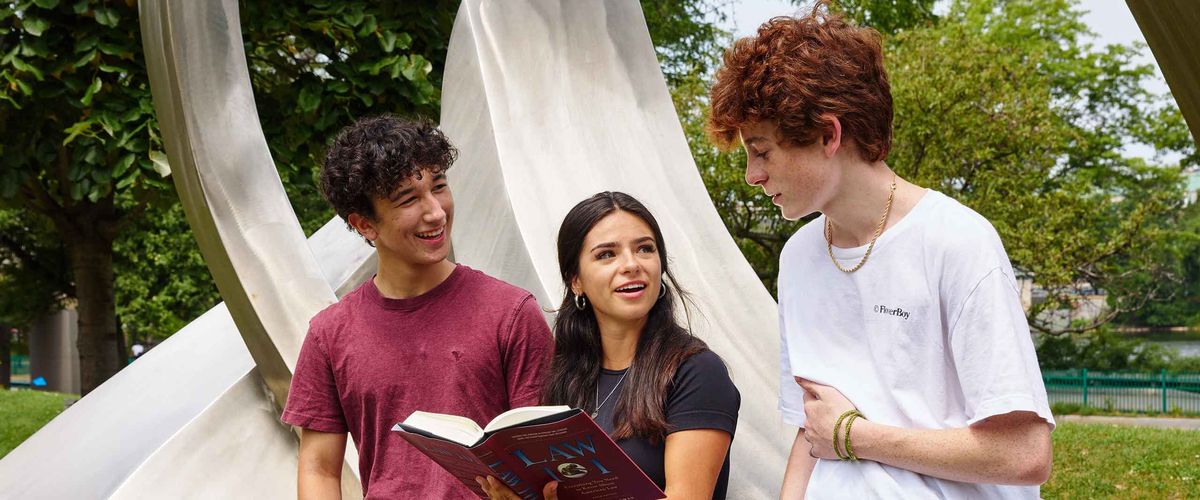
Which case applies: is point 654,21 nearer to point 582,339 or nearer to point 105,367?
point 105,367

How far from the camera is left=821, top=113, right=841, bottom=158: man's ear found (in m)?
2.06

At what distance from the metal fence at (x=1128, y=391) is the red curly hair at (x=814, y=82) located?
67.7ft

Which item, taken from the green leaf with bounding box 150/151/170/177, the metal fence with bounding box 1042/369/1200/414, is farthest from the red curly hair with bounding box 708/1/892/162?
the metal fence with bounding box 1042/369/1200/414

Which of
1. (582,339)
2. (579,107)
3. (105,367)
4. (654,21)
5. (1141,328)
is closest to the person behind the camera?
(582,339)

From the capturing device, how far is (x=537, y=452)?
2.29 metres

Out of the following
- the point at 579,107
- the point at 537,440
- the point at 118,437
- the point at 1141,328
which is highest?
the point at 579,107

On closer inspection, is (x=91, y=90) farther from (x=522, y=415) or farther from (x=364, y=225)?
(x=522, y=415)

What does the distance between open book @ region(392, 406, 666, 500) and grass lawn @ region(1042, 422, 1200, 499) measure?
5851mm

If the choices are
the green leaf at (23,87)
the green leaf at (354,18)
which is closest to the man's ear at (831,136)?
the green leaf at (354,18)

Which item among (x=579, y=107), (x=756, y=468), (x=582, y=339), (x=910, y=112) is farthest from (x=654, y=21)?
(x=582, y=339)

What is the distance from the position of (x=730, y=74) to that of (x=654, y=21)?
Answer: 12.7m

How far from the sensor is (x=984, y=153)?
1755 cm

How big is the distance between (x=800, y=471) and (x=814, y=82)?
31.0 inches

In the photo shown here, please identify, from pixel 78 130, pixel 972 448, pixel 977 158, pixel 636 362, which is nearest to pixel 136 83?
pixel 78 130
